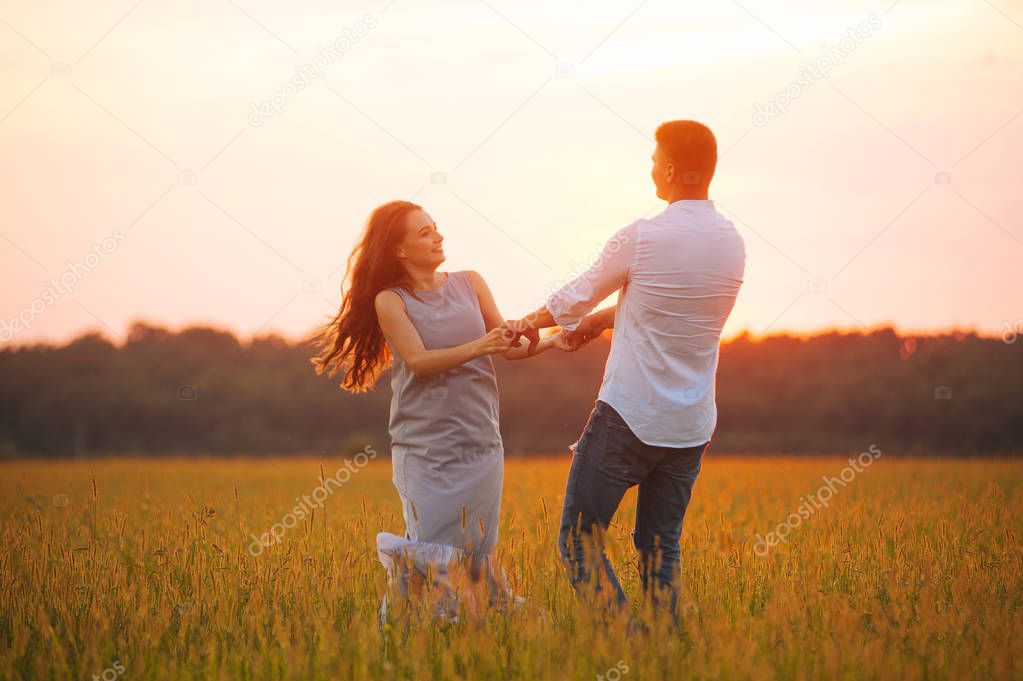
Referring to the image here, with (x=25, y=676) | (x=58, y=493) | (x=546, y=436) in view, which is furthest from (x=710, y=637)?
(x=546, y=436)

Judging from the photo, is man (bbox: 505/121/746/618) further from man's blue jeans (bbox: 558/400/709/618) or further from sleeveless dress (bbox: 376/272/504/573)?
sleeveless dress (bbox: 376/272/504/573)

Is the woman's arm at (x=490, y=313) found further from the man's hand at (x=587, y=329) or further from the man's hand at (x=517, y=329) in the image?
the man's hand at (x=517, y=329)

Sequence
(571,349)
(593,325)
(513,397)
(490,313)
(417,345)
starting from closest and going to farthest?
1. (417,345)
2. (593,325)
3. (571,349)
4. (490,313)
5. (513,397)

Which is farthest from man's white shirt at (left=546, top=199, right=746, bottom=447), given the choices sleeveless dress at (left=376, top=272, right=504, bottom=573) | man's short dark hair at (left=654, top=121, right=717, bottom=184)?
sleeveless dress at (left=376, top=272, right=504, bottom=573)

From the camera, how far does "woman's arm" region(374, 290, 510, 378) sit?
14.9ft

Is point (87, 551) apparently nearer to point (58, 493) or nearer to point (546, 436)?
point (58, 493)

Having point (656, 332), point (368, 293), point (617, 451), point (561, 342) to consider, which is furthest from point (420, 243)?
point (617, 451)

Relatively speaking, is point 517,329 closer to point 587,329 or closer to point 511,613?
point 587,329

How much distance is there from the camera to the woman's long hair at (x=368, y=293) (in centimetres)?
485

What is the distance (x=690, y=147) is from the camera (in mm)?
4285

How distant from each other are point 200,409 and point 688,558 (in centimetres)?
4056

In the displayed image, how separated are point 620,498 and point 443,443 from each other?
2.94ft

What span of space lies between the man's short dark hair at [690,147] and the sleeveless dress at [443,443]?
124 cm

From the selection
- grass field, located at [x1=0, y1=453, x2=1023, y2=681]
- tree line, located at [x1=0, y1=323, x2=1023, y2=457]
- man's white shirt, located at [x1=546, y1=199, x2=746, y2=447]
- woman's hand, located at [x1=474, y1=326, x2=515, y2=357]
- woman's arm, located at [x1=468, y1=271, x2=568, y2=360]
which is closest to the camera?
grass field, located at [x1=0, y1=453, x2=1023, y2=681]
